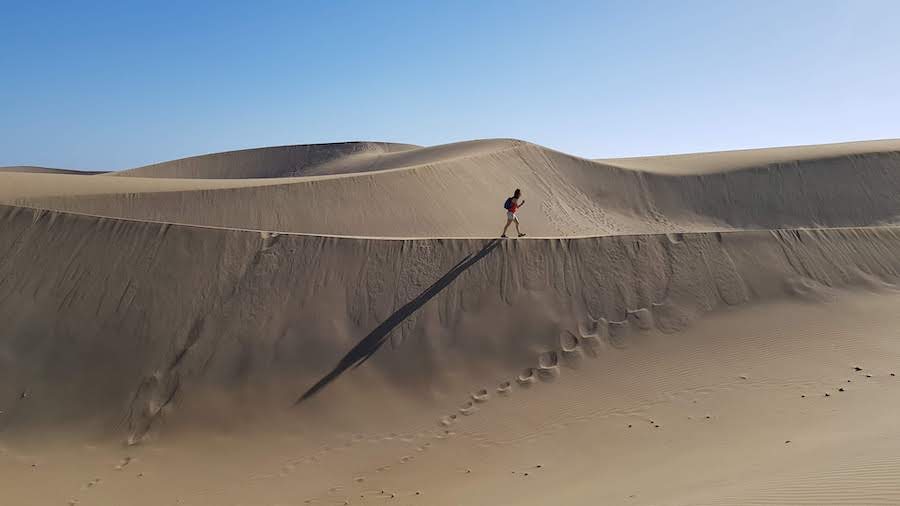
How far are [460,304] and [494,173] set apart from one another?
13016 mm

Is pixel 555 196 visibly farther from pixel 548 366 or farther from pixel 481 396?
pixel 481 396

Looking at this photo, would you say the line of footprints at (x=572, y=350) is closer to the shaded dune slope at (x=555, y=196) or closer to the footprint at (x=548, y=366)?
the footprint at (x=548, y=366)

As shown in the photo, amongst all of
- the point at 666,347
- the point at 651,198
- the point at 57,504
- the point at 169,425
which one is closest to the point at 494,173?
the point at 651,198

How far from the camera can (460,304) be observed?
9.88 meters

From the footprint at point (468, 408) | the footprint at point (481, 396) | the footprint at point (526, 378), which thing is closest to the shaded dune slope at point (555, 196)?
the footprint at point (526, 378)

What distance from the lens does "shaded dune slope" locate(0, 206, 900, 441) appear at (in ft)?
28.6

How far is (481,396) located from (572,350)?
5.75 ft

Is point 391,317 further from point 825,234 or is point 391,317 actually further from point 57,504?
point 825,234

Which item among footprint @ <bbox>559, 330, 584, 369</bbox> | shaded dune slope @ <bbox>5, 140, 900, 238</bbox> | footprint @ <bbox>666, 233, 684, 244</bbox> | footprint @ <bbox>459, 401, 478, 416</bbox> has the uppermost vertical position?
shaded dune slope @ <bbox>5, 140, 900, 238</bbox>

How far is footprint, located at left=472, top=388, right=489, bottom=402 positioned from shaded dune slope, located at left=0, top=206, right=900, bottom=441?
45cm

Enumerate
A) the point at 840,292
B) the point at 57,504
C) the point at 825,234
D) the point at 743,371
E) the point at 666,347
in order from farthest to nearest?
1. the point at 825,234
2. the point at 840,292
3. the point at 666,347
4. the point at 743,371
5. the point at 57,504

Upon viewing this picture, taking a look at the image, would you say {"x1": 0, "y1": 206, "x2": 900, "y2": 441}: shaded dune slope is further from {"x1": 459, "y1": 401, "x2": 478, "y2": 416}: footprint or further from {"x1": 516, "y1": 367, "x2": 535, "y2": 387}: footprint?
{"x1": 459, "y1": 401, "x2": 478, "y2": 416}: footprint

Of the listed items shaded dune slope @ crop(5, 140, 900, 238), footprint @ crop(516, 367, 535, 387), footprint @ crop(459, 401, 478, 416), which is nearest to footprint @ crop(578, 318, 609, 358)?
footprint @ crop(516, 367, 535, 387)

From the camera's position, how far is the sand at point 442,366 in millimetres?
6254
